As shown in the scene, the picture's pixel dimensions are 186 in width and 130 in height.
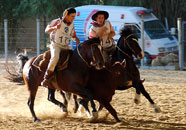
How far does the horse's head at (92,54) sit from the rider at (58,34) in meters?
0.47

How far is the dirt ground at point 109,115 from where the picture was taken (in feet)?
21.3

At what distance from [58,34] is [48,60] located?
1.82ft

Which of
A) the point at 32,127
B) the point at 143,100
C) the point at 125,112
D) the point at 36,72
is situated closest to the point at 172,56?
the point at 143,100

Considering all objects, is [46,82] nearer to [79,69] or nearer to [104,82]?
[79,69]

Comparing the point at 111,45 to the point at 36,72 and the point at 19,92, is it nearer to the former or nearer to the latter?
the point at 36,72

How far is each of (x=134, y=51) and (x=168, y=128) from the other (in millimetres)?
1749

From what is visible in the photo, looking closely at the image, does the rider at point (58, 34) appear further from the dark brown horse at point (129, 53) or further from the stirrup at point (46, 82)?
the dark brown horse at point (129, 53)

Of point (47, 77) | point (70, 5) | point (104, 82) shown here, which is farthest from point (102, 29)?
point (70, 5)

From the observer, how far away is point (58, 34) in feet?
23.0

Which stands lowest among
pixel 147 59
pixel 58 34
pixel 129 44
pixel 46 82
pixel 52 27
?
pixel 147 59

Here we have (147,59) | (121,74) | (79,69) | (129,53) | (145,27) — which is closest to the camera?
(79,69)

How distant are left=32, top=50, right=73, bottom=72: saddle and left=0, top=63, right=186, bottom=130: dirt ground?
1013 millimetres

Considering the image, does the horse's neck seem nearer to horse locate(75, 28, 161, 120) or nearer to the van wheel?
horse locate(75, 28, 161, 120)

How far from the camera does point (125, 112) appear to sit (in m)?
7.87
